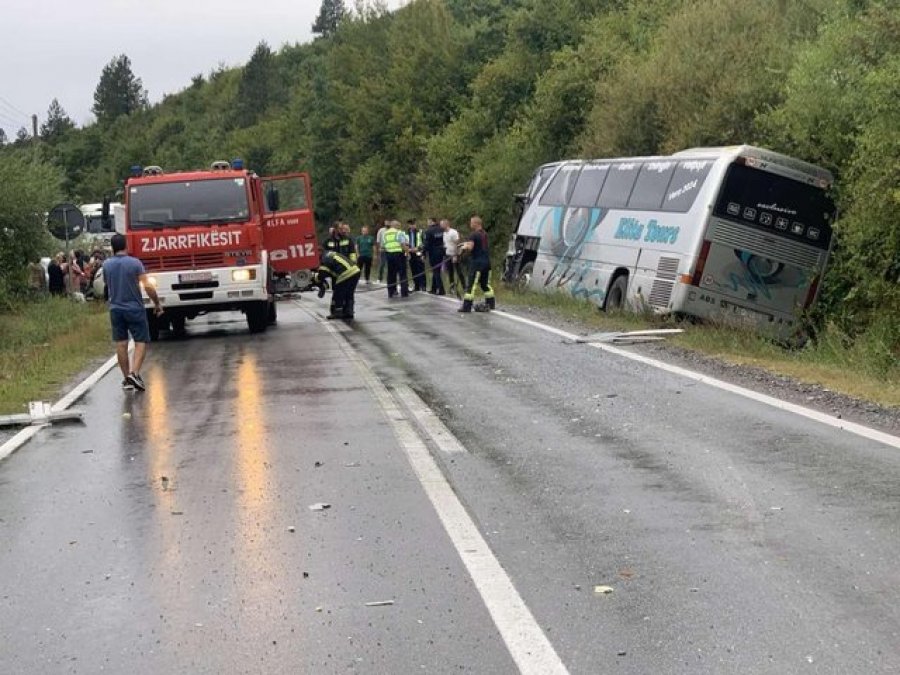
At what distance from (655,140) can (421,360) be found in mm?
15664

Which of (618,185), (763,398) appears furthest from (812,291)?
(763,398)

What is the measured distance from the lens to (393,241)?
3009 centimetres

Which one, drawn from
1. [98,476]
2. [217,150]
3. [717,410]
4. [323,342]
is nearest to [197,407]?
[98,476]

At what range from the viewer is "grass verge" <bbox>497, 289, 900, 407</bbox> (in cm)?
1224

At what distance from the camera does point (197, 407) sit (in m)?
12.4

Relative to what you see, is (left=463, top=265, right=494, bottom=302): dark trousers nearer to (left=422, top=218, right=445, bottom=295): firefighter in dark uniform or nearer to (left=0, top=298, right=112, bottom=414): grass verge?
(left=0, top=298, right=112, bottom=414): grass verge

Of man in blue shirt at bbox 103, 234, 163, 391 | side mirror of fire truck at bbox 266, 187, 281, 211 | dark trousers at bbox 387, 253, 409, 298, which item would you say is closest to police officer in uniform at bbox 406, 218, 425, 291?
dark trousers at bbox 387, 253, 409, 298

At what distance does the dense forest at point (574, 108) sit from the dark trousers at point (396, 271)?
5.63 meters

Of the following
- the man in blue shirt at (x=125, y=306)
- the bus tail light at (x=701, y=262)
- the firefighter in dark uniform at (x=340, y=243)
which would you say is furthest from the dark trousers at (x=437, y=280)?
the man in blue shirt at (x=125, y=306)

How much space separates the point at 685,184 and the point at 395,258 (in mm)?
11490

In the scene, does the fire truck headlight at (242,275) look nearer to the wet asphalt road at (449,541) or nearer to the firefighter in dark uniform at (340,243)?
the firefighter in dark uniform at (340,243)

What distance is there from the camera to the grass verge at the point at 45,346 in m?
14.6

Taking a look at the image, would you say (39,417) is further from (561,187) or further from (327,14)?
(327,14)

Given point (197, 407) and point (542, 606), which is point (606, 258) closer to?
point (197, 407)
